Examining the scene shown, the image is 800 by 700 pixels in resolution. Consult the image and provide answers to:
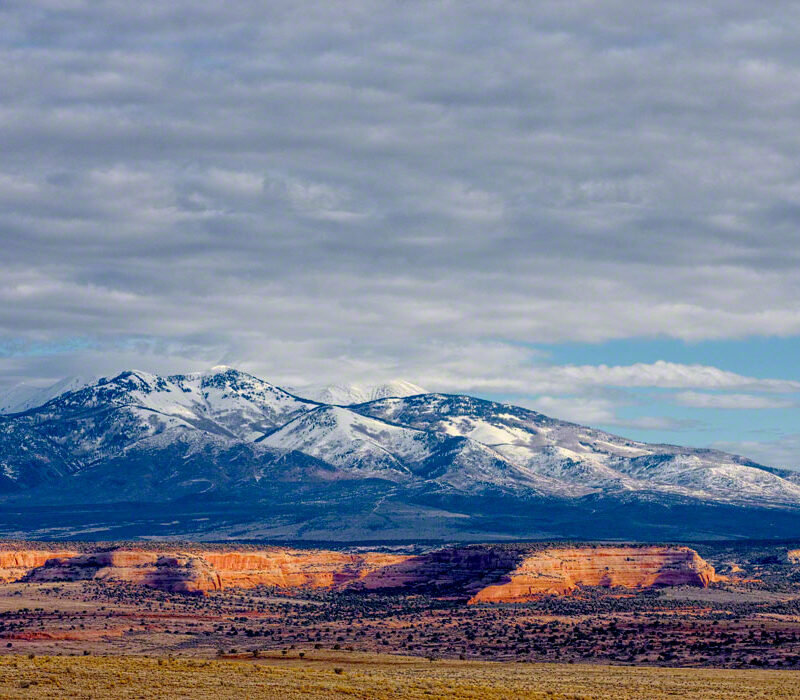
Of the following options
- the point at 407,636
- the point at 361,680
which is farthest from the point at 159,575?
the point at 361,680

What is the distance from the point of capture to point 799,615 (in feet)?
510

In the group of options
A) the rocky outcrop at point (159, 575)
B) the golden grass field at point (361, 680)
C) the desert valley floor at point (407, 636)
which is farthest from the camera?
the rocky outcrop at point (159, 575)

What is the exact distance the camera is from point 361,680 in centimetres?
8294

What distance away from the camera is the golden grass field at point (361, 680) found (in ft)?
238

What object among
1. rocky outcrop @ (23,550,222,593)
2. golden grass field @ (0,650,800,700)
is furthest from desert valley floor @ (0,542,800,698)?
rocky outcrop @ (23,550,222,593)

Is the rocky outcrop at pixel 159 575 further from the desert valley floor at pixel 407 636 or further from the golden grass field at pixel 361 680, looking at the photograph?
the golden grass field at pixel 361 680

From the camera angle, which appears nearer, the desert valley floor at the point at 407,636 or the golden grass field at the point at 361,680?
the golden grass field at the point at 361,680

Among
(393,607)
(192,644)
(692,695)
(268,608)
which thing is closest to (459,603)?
(393,607)

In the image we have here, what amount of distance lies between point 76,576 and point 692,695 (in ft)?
439

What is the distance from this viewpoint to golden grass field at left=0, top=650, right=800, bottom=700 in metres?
72.6

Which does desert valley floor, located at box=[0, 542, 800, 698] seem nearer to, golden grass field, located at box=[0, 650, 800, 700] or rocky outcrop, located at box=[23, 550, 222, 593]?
golden grass field, located at box=[0, 650, 800, 700]

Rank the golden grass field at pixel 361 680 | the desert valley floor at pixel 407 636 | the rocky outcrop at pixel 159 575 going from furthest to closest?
the rocky outcrop at pixel 159 575 < the desert valley floor at pixel 407 636 < the golden grass field at pixel 361 680

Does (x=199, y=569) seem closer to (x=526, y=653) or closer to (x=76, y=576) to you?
(x=76, y=576)

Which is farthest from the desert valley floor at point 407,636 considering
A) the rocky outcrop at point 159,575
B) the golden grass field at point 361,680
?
the rocky outcrop at point 159,575
